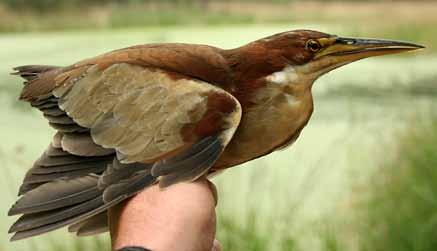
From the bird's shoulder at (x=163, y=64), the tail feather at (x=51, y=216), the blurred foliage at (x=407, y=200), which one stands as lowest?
the blurred foliage at (x=407, y=200)

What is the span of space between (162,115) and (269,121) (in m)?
0.10

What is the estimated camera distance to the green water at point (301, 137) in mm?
2732

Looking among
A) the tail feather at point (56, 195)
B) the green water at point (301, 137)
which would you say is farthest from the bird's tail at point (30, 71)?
the green water at point (301, 137)

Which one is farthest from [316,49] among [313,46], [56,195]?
[56,195]

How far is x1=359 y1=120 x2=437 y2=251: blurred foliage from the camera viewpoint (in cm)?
239

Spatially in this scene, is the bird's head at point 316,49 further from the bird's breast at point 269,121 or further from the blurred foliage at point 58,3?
the blurred foliage at point 58,3

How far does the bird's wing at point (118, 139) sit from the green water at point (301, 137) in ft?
5.26

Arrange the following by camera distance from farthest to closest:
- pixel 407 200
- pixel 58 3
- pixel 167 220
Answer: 1. pixel 58 3
2. pixel 407 200
3. pixel 167 220

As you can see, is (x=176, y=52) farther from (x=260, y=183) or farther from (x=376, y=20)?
(x=376, y=20)

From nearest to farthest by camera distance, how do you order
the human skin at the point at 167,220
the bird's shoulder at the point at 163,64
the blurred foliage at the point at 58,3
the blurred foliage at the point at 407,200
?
1. the human skin at the point at 167,220
2. the bird's shoulder at the point at 163,64
3. the blurred foliage at the point at 407,200
4. the blurred foliage at the point at 58,3

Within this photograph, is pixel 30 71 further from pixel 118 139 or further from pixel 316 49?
pixel 316 49

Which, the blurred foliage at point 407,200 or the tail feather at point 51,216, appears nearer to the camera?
the tail feather at point 51,216

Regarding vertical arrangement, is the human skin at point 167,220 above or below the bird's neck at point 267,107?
Result: below

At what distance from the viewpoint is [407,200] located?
8.25 feet
